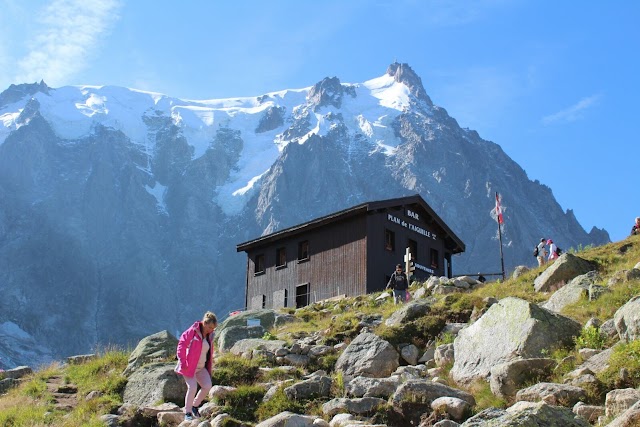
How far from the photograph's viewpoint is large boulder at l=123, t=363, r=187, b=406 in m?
16.3

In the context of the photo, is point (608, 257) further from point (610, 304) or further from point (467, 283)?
point (610, 304)

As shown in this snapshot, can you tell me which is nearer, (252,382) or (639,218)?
(252,382)

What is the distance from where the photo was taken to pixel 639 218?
3256 centimetres

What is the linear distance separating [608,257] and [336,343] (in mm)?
10795

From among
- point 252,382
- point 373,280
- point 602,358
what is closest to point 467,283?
point 373,280

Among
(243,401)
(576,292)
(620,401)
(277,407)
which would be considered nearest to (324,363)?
→ (243,401)

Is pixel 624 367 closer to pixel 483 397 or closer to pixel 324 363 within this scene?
pixel 483 397

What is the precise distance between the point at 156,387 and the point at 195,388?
10.3 feet

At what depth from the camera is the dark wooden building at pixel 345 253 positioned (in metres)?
41.5

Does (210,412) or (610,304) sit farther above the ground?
(610,304)

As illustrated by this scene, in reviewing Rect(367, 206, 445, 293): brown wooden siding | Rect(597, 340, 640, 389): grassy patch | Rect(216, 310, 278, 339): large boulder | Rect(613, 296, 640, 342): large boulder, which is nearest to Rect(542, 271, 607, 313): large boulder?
Rect(613, 296, 640, 342): large boulder

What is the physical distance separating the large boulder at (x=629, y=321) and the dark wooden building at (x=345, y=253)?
27.1 meters

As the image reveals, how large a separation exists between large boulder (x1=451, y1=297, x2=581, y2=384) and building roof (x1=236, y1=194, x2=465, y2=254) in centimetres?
2533

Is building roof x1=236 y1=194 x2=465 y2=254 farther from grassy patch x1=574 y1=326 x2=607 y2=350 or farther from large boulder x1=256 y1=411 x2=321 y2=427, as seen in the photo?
large boulder x1=256 y1=411 x2=321 y2=427
